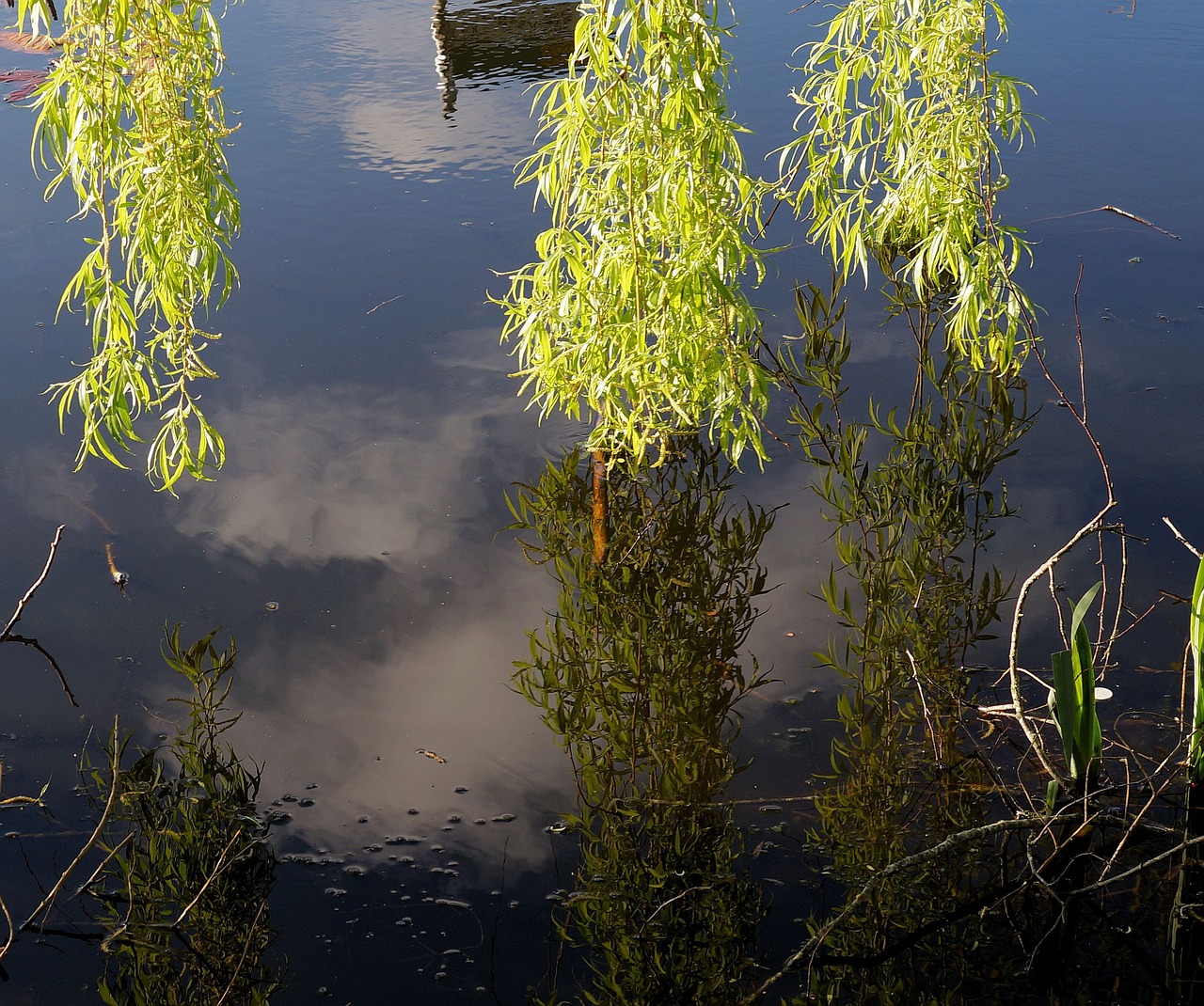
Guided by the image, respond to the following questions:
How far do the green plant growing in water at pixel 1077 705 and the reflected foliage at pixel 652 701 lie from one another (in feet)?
1.84

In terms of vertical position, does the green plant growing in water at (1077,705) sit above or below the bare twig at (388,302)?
above

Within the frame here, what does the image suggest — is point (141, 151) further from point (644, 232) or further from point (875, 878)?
point (875, 878)

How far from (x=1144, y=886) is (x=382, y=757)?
4.48ft

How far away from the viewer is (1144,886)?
190 cm

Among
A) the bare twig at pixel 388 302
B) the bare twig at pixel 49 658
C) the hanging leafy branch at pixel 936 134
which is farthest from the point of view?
the bare twig at pixel 388 302

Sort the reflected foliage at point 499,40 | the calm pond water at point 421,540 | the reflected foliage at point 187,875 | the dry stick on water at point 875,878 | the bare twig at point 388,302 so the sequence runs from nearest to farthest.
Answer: the dry stick on water at point 875,878 → the reflected foliage at point 187,875 → the calm pond water at point 421,540 → the bare twig at point 388,302 → the reflected foliage at point 499,40

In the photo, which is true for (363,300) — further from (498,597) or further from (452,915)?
(452,915)

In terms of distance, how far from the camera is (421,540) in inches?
117

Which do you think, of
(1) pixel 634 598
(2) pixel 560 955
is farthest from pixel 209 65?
(2) pixel 560 955

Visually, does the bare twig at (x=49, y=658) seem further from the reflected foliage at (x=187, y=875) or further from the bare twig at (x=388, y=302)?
the bare twig at (x=388, y=302)

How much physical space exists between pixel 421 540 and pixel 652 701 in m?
0.83

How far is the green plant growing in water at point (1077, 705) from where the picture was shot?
174 cm

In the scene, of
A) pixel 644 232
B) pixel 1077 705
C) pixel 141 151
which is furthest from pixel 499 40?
pixel 1077 705

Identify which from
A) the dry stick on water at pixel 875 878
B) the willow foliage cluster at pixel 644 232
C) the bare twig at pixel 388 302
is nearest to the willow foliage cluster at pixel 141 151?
the willow foliage cluster at pixel 644 232
